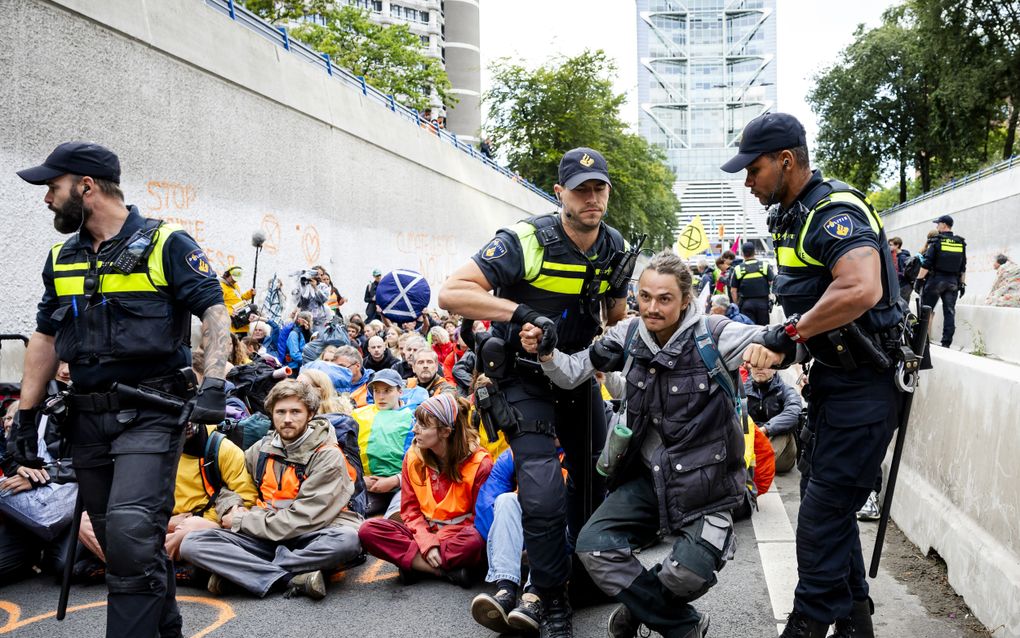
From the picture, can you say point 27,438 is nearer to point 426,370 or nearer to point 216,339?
point 216,339

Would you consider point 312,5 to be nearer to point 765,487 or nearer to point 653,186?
point 653,186

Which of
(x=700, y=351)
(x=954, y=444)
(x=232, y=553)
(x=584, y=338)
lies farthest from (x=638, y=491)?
(x=232, y=553)

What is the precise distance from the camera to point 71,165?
350cm

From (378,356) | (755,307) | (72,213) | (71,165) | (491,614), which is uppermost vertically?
(71,165)

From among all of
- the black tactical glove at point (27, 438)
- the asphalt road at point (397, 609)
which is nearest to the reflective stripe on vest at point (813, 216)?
the asphalt road at point (397, 609)

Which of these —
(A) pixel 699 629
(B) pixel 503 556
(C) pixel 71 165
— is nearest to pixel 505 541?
(B) pixel 503 556

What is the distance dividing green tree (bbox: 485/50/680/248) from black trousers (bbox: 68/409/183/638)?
3604 cm

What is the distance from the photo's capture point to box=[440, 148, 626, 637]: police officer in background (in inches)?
150

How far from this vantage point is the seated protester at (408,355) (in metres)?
8.67

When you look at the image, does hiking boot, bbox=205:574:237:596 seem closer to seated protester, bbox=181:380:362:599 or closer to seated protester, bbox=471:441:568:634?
seated protester, bbox=181:380:362:599

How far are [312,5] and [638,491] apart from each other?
93.0 feet

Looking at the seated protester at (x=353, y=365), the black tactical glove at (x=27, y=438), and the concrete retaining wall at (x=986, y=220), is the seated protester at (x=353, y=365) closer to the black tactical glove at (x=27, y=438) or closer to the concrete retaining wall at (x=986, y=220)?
the black tactical glove at (x=27, y=438)

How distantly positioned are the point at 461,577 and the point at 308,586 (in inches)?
33.6

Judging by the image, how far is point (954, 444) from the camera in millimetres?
4336
